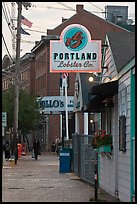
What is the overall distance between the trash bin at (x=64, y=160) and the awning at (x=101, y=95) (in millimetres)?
8415

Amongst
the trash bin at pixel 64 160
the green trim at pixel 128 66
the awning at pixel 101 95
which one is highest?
the green trim at pixel 128 66

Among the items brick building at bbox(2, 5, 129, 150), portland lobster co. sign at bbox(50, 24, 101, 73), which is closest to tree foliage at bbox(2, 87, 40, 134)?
brick building at bbox(2, 5, 129, 150)

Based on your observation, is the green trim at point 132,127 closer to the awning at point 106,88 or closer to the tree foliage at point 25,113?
the awning at point 106,88

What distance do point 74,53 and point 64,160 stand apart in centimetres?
1138

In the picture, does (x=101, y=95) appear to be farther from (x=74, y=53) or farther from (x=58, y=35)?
(x=58, y=35)

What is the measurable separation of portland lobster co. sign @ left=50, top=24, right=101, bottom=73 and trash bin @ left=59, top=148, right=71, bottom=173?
10.7 meters

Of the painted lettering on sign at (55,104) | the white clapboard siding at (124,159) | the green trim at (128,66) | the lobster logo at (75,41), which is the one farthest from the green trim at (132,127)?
the painted lettering on sign at (55,104)

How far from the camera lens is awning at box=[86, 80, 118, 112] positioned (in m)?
15.1

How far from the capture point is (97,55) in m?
18.6

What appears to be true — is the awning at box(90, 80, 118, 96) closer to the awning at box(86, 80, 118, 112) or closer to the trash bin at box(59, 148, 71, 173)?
the awning at box(86, 80, 118, 112)

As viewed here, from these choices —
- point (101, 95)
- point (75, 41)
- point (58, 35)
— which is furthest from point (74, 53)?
point (58, 35)

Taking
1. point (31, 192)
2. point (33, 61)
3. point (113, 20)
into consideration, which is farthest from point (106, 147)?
point (33, 61)

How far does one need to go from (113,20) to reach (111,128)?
61.2m

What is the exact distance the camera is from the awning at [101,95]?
1512 cm
